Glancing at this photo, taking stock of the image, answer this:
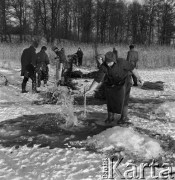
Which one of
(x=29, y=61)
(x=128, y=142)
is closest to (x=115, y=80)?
(x=128, y=142)

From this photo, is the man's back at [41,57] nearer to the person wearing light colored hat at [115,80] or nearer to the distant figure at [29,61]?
the distant figure at [29,61]

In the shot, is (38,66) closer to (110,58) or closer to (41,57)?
(41,57)

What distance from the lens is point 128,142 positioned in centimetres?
452

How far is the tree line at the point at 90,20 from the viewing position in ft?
136

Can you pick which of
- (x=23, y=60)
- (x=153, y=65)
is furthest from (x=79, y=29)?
(x=23, y=60)

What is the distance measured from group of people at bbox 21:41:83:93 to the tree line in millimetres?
29893

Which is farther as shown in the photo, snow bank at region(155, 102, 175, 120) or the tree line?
the tree line

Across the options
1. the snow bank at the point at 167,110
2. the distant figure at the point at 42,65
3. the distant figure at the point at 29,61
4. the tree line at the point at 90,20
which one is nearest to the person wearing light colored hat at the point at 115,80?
the snow bank at the point at 167,110

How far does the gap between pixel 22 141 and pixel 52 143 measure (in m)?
0.52

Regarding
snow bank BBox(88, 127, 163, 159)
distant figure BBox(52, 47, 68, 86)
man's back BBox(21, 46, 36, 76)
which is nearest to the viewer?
snow bank BBox(88, 127, 163, 159)

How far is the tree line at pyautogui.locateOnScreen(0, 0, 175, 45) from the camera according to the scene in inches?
1630

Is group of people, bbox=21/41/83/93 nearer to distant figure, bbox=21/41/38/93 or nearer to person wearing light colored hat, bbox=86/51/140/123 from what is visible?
distant figure, bbox=21/41/38/93

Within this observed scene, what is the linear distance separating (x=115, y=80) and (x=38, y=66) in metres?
5.77

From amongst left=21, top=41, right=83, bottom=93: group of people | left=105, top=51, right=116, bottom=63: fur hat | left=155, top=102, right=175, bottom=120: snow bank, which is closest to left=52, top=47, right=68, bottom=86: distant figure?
left=21, top=41, right=83, bottom=93: group of people
